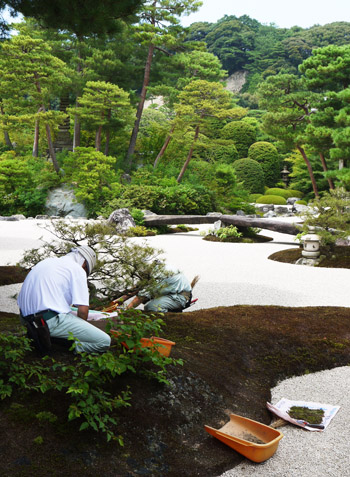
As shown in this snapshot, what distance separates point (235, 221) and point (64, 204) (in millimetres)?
7757

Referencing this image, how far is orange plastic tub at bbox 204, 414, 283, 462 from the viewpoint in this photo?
2.44 meters

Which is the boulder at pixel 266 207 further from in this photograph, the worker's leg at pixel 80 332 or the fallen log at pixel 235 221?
the worker's leg at pixel 80 332

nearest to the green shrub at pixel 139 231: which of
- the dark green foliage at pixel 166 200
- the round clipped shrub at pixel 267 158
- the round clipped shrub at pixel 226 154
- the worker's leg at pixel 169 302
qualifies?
the dark green foliage at pixel 166 200

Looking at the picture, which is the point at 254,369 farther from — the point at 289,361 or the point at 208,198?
the point at 208,198

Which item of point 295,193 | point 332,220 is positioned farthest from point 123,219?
point 295,193

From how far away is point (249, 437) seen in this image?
2.60 meters

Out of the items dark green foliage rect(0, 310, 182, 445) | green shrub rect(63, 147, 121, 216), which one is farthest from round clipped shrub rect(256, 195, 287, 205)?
dark green foliage rect(0, 310, 182, 445)

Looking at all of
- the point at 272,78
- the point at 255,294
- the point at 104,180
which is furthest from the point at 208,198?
the point at 255,294

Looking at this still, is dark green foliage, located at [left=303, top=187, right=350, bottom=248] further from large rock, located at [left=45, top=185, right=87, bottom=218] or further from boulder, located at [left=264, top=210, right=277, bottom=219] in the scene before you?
large rock, located at [left=45, top=185, right=87, bottom=218]

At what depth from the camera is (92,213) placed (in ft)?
56.1

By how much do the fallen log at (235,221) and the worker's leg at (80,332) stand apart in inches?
318

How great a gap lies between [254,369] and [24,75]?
1636 cm

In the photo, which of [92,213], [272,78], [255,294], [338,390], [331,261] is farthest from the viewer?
[272,78]

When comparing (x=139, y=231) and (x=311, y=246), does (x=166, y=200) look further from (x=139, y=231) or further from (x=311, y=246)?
(x=311, y=246)
